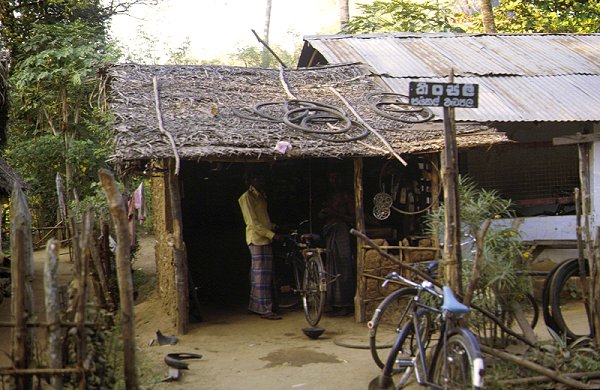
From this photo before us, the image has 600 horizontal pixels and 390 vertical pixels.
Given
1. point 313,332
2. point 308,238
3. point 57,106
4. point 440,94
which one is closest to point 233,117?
point 308,238

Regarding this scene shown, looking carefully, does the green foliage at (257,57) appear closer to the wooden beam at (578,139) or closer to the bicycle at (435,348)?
the wooden beam at (578,139)

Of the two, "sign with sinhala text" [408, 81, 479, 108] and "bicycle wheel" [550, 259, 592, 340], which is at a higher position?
"sign with sinhala text" [408, 81, 479, 108]

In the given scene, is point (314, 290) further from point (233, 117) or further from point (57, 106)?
point (57, 106)

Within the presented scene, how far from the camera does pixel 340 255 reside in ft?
31.7

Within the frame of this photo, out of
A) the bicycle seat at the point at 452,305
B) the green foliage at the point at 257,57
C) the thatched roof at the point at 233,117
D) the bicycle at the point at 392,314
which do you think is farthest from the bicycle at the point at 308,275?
the green foliage at the point at 257,57

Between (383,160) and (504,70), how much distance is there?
2724mm

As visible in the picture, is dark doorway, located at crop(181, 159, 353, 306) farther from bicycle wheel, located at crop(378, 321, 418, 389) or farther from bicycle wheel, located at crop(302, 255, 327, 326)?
bicycle wheel, located at crop(378, 321, 418, 389)

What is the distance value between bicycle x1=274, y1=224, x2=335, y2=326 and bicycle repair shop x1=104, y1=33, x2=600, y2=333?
720 mm

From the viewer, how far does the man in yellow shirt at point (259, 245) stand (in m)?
9.44

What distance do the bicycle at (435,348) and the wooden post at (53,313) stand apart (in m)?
2.53

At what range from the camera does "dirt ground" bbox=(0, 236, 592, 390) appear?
6.73 metres

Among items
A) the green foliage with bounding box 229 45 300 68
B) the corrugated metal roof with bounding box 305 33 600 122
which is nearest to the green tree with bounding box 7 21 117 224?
the corrugated metal roof with bounding box 305 33 600 122

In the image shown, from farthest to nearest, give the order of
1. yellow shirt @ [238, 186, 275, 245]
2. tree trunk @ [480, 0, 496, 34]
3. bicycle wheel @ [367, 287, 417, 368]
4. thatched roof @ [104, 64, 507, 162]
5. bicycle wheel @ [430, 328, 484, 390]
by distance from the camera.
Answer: tree trunk @ [480, 0, 496, 34], yellow shirt @ [238, 186, 275, 245], thatched roof @ [104, 64, 507, 162], bicycle wheel @ [367, 287, 417, 368], bicycle wheel @ [430, 328, 484, 390]

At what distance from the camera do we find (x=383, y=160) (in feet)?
35.8
